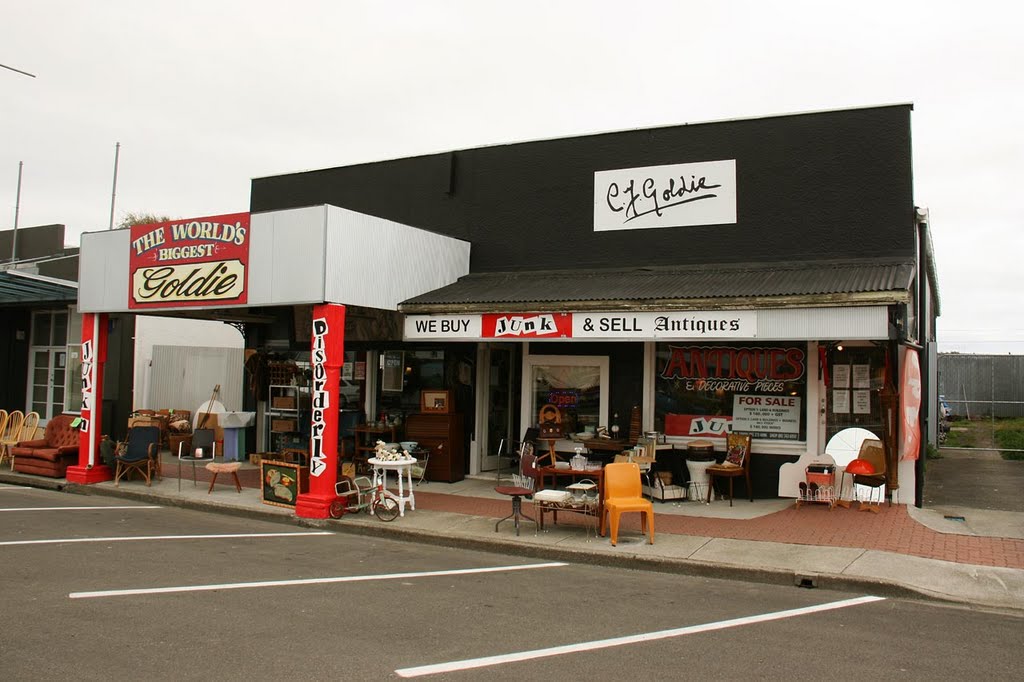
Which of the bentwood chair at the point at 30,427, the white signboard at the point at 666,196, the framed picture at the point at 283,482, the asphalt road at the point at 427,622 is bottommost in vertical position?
the asphalt road at the point at 427,622

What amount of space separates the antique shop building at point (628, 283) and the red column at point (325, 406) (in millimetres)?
42

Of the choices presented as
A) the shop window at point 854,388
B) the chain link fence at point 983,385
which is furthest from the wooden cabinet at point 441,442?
the chain link fence at point 983,385

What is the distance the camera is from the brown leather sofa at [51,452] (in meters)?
15.5

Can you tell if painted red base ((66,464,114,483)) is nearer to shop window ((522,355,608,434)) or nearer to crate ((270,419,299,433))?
crate ((270,419,299,433))

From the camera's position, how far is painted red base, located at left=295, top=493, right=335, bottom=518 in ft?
38.0

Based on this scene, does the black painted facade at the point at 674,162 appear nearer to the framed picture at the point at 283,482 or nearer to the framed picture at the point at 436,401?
the framed picture at the point at 436,401

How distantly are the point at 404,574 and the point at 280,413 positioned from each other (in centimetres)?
972

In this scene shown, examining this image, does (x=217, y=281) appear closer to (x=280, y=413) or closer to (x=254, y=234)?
(x=254, y=234)

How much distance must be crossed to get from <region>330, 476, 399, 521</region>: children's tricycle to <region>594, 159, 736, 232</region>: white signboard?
18.8ft

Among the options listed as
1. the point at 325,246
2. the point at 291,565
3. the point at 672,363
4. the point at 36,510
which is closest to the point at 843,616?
the point at 291,565

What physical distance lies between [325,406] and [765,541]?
605cm

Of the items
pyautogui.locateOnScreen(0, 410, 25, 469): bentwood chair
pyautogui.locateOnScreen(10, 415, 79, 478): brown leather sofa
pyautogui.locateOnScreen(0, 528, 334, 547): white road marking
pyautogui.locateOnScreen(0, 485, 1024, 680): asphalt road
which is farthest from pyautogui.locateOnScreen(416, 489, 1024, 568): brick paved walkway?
pyautogui.locateOnScreen(0, 410, 25, 469): bentwood chair

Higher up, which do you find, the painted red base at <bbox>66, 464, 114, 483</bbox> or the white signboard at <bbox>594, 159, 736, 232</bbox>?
the white signboard at <bbox>594, 159, 736, 232</bbox>

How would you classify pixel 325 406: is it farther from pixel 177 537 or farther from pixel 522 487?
pixel 522 487
